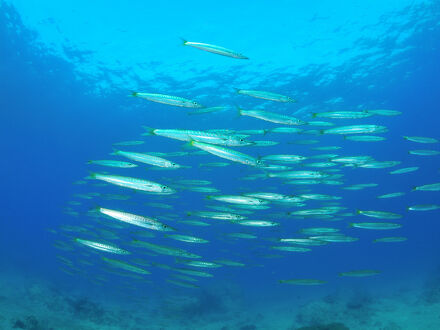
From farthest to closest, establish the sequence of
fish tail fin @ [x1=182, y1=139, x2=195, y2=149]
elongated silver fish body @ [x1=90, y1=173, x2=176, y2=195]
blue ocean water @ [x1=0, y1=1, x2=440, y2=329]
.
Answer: blue ocean water @ [x1=0, y1=1, x2=440, y2=329] < fish tail fin @ [x1=182, y1=139, x2=195, y2=149] < elongated silver fish body @ [x1=90, y1=173, x2=176, y2=195]

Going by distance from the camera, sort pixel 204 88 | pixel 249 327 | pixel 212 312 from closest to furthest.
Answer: pixel 249 327 → pixel 212 312 → pixel 204 88

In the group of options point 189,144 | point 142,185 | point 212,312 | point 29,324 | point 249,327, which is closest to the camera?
point 142,185

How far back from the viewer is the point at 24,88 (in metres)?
29.4

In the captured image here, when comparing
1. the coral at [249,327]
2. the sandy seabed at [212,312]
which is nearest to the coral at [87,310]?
the sandy seabed at [212,312]

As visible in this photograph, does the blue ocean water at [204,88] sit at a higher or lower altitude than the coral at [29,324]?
higher

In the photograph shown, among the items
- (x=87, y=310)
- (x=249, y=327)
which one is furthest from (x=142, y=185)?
(x=87, y=310)

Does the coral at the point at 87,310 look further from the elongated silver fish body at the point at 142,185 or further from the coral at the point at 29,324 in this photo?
the elongated silver fish body at the point at 142,185

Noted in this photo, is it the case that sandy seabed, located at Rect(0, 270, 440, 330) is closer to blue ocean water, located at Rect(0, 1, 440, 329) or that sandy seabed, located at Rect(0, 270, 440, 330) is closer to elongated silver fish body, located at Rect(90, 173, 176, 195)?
blue ocean water, located at Rect(0, 1, 440, 329)

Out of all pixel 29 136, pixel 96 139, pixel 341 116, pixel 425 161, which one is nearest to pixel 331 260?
pixel 425 161

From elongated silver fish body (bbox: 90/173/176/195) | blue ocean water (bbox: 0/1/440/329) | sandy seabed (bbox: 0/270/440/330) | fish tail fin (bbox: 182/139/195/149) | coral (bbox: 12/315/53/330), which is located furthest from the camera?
blue ocean water (bbox: 0/1/440/329)

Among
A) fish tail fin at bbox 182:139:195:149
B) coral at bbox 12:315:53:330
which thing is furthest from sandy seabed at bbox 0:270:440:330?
fish tail fin at bbox 182:139:195:149

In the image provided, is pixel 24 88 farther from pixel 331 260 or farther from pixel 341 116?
pixel 331 260

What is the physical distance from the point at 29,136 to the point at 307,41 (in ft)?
118

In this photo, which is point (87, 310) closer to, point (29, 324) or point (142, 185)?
point (29, 324)
